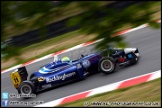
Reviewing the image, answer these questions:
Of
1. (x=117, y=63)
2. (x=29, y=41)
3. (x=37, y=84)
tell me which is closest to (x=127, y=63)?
(x=117, y=63)

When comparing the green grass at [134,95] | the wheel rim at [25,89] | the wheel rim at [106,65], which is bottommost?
the green grass at [134,95]

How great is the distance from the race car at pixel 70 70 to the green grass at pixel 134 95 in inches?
38.9

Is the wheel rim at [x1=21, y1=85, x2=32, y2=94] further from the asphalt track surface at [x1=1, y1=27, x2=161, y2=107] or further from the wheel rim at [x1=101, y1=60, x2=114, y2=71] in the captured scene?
the wheel rim at [x1=101, y1=60, x2=114, y2=71]

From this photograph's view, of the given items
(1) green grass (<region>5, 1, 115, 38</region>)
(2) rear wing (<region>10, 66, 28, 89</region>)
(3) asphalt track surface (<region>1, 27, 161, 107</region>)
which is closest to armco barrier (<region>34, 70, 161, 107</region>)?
(3) asphalt track surface (<region>1, 27, 161, 107</region>)

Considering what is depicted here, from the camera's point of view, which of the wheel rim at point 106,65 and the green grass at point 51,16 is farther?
the wheel rim at point 106,65

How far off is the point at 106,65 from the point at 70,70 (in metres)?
0.81

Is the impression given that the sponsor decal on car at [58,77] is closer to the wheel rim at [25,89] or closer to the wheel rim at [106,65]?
the wheel rim at [25,89]

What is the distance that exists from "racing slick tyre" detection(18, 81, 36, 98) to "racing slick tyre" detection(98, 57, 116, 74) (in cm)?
161

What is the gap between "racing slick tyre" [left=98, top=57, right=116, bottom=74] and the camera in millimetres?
7525

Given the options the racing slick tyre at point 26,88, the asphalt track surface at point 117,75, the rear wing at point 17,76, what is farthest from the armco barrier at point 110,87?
the rear wing at point 17,76

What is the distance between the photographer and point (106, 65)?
761cm

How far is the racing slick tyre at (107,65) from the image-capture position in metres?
7.53

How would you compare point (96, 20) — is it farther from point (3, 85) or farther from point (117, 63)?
point (3, 85)

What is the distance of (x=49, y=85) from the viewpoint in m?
7.94
